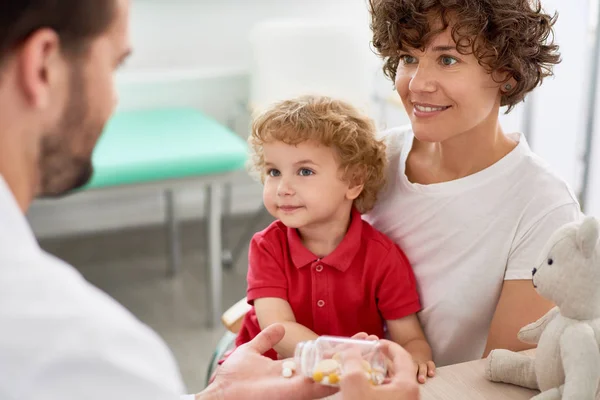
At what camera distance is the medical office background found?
10.2ft

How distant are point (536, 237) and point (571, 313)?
1.14 feet

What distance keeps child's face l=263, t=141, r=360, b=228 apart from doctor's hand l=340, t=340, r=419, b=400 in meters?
0.41

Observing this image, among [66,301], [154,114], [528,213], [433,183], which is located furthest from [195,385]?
[66,301]

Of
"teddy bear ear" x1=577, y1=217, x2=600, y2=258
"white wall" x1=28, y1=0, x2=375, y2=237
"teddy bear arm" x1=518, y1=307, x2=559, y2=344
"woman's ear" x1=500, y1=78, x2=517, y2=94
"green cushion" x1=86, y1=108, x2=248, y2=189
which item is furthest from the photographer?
"white wall" x1=28, y1=0, x2=375, y2=237

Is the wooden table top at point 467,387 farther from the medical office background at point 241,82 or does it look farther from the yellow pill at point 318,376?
the medical office background at point 241,82

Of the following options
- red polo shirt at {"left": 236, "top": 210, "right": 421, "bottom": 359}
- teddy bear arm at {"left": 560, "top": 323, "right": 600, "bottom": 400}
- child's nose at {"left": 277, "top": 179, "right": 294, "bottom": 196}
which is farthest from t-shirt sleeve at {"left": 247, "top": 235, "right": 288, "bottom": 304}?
teddy bear arm at {"left": 560, "top": 323, "right": 600, "bottom": 400}

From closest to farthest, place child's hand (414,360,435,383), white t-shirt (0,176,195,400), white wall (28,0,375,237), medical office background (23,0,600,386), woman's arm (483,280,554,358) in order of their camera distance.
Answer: white t-shirt (0,176,195,400), child's hand (414,360,435,383), woman's arm (483,280,554,358), medical office background (23,0,600,386), white wall (28,0,375,237)

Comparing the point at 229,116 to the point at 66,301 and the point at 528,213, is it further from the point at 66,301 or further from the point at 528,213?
the point at 66,301

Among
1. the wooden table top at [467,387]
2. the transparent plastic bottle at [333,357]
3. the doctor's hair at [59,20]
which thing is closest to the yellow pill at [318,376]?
the transparent plastic bottle at [333,357]

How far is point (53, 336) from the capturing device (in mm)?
715

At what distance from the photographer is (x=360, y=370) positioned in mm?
972

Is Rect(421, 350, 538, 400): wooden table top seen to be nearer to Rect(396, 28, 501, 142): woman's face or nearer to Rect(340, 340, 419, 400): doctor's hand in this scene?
Rect(340, 340, 419, 400): doctor's hand

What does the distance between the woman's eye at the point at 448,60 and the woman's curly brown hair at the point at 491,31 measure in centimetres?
3

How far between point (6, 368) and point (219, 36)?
289cm
